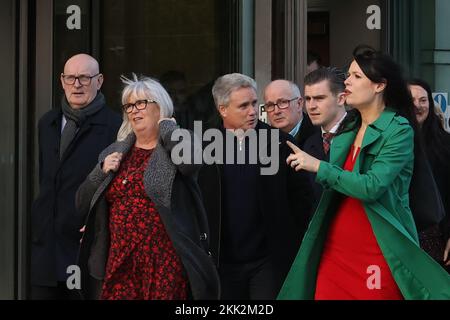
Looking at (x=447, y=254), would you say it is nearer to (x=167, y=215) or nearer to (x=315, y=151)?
(x=315, y=151)

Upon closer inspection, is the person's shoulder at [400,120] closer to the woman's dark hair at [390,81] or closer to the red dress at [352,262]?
the woman's dark hair at [390,81]

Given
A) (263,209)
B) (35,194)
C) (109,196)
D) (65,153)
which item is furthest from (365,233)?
(35,194)

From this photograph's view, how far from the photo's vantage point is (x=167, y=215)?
5.99 meters

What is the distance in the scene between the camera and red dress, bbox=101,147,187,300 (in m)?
6.02

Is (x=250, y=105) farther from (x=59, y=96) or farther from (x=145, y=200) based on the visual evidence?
(x=59, y=96)

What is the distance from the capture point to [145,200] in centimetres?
607

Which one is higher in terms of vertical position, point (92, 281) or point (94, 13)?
point (94, 13)

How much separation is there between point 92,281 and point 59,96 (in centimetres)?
289

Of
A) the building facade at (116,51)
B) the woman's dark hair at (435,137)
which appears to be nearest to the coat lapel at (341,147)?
the woman's dark hair at (435,137)

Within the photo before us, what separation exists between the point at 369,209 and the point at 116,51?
3977mm

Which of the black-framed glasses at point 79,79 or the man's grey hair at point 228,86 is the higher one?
the black-framed glasses at point 79,79

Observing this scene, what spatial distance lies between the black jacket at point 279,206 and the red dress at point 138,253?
488 mm

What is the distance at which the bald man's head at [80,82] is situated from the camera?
24.0 ft

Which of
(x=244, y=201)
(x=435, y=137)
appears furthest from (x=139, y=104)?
(x=435, y=137)
